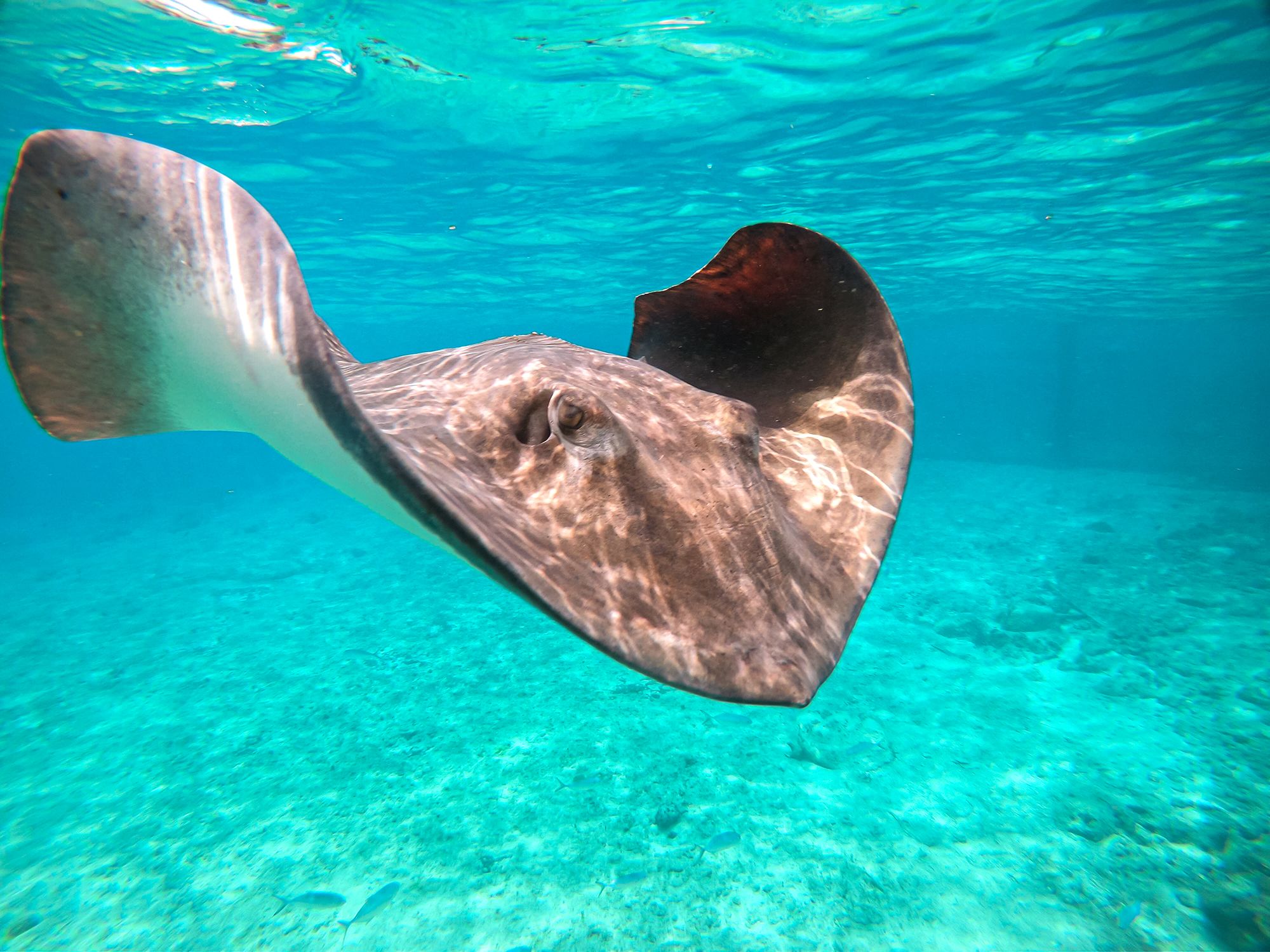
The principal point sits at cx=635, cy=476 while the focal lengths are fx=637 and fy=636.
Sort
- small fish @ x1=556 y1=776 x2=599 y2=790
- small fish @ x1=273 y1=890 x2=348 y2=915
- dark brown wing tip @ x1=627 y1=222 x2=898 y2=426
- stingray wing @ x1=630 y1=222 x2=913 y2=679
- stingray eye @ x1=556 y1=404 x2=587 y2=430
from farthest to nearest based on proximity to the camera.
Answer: small fish @ x1=556 y1=776 x2=599 y2=790
small fish @ x1=273 y1=890 x2=348 y2=915
dark brown wing tip @ x1=627 y1=222 x2=898 y2=426
stingray wing @ x1=630 y1=222 x2=913 y2=679
stingray eye @ x1=556 y1=404 x2=587 y2=430

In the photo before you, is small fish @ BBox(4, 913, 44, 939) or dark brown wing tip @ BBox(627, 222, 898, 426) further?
small fish @ BBox(4, 913, 44, 939)

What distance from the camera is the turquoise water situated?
6734 mm

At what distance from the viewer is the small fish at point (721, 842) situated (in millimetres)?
7158

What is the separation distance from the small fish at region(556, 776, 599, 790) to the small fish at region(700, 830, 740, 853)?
67.6 inches

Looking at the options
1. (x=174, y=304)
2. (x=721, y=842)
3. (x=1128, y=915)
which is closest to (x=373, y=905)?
(x=721, y=842)

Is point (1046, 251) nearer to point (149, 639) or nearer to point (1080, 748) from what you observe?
point (1080, 748)

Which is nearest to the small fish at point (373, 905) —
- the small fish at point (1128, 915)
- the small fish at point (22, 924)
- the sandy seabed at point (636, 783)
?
the sandy seabed at point (636, 783)

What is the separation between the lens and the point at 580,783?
8.30 meters

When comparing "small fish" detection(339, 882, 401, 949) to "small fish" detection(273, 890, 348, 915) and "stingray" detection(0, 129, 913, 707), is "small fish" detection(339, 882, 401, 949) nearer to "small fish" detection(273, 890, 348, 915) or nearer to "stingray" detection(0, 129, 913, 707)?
"small fish" detection(273, 890, 348, 915)

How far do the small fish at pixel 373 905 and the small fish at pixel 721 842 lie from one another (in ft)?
10.9

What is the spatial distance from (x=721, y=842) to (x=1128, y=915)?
397cm

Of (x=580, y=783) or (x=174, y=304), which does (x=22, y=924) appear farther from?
(x=174, y=304)

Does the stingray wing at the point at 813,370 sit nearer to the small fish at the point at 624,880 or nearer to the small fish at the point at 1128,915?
the small fish at the point at 624,880

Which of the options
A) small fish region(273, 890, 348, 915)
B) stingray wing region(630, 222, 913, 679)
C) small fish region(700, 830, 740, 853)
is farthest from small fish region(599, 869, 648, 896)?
stingray wing region(630, 222, 913, 679)
